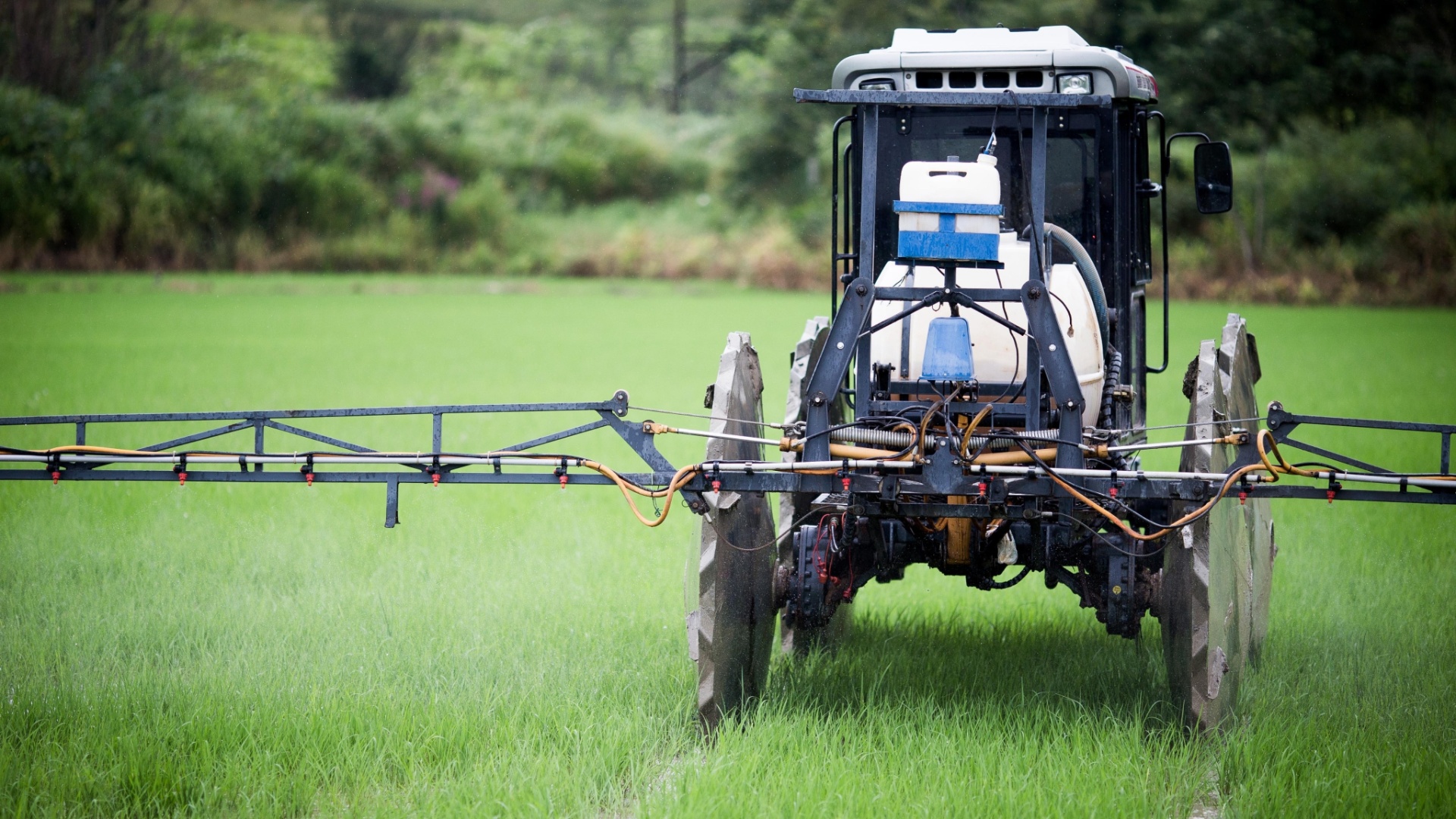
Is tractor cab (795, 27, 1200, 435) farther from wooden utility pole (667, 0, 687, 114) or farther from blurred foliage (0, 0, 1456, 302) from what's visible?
wooden utility pole (667, 0, 687, 114)

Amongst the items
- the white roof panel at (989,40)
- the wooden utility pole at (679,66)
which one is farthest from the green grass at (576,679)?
the wooden utility pole at (679,66)

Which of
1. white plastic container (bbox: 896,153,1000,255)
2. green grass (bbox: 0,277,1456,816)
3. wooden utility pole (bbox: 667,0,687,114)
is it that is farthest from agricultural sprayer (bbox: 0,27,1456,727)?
wooden utility pole (bbox: 667,0,687,114)

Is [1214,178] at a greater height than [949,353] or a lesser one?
greater

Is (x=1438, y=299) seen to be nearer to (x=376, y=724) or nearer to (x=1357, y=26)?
(x=1357, y=26)

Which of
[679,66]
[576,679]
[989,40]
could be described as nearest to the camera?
[989,40]

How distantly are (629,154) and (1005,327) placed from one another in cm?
4593

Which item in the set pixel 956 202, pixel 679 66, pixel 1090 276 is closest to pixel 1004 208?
pixel 1090 276

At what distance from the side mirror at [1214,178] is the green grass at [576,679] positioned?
1928 mm

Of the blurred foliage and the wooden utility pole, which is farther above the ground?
the wooden utility pole

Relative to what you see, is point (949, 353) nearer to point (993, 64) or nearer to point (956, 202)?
point (956, 202)

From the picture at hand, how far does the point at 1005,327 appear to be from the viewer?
469cm

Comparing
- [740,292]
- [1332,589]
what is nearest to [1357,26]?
[740,292]

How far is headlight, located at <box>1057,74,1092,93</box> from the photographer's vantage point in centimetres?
549

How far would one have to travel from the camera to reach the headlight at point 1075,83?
5488 mm
